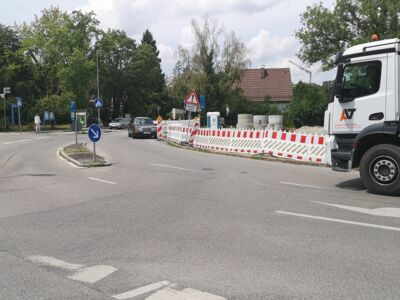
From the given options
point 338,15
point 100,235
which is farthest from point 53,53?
point 100,235

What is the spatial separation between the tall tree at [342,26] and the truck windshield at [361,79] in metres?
35.8

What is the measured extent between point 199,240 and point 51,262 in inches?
74.1

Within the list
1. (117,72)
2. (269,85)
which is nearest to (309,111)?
(269,85)

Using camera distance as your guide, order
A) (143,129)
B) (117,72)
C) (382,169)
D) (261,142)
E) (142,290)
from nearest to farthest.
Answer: (142,290) → (382,169) → (261,142) → (143,129) → (117,72)

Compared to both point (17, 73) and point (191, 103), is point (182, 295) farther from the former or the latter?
point (17, 73)

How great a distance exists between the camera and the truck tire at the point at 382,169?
9.75 metres

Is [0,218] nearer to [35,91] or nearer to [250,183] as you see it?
[250,183]

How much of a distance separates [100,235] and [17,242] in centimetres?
108

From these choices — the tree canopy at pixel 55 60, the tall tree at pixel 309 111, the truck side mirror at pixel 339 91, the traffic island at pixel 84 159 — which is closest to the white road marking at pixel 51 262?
the truck side mirror at pixel 339 91

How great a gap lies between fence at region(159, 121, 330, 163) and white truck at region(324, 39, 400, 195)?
0.82 m

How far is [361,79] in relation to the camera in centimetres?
1047

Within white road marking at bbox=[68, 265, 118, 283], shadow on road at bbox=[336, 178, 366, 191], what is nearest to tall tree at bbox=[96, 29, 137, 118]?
shadow on road at bbox=[336, 178, 366, 191]

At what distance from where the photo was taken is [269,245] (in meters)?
6.20

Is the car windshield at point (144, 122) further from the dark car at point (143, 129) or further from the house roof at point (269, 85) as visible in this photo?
the house roof at point (269, 85)
